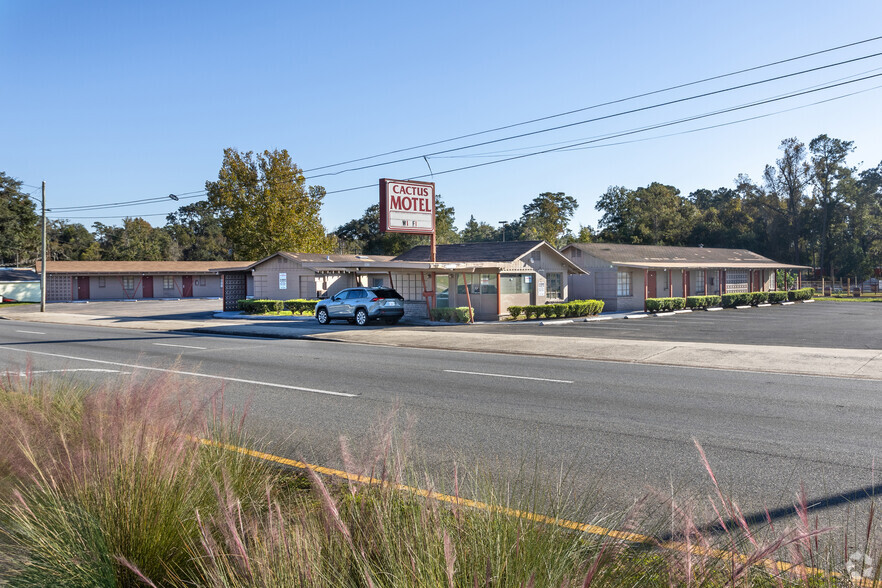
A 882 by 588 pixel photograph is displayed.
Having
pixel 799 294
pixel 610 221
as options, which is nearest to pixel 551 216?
pixel 610 221

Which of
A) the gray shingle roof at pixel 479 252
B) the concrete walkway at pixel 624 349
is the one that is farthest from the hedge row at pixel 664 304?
the concrete walkway at pixel 624 349

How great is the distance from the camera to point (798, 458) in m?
6.73

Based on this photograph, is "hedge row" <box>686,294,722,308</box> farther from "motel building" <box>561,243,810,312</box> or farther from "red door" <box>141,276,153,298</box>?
"red door" <box>141,276,153,298</box>

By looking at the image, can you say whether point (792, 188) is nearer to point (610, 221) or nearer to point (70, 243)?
point (610, 221)

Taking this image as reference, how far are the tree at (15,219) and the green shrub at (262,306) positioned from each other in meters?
40.7

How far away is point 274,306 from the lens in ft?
122

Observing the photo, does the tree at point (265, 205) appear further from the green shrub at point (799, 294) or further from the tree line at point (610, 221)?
the green shrub at point (799, 294)

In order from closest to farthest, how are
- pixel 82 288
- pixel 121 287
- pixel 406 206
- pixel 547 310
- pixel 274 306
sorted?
1. pixel 406 206
2. pixel 547 310
3. pixel 274 306
4. pixel 82 288
5. pixel 121 287

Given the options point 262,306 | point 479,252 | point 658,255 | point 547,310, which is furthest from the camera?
point 658,255

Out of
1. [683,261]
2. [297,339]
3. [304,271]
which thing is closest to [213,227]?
[304,271]

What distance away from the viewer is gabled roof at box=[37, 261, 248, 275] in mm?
55684

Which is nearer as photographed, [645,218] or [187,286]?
[187,286]

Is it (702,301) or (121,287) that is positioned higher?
(121,287)

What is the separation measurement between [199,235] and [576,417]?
104 meters
